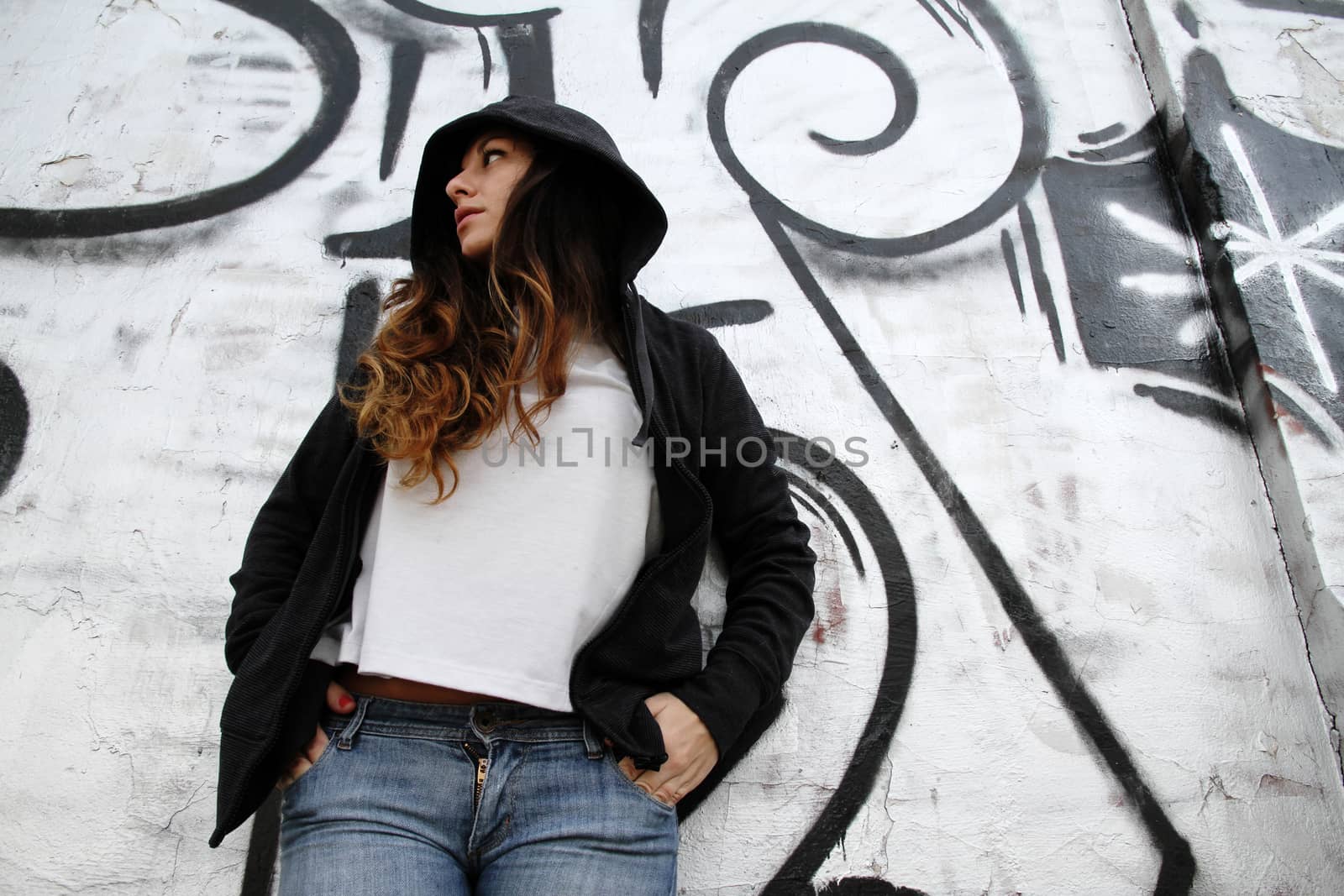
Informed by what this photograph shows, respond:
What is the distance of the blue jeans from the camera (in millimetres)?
1159

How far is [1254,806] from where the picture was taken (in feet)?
5.58

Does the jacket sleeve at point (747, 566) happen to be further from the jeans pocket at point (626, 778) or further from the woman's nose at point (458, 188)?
the woman's nose at point (458, 188)

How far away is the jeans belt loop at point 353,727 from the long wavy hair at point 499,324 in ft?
1.18

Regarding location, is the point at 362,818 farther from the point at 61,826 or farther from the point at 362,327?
the point at 362,327

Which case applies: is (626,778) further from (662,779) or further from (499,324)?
(499,324)

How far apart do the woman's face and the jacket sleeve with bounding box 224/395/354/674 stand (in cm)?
42

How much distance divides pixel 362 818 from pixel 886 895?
3.56ft

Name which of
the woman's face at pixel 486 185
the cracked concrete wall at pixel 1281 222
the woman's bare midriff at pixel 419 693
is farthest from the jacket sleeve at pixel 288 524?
the cracked concrete wall at pixel 1281 222

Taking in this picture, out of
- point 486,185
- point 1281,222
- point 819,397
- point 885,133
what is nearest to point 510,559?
point 486,185

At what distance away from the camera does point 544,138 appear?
1632 mm

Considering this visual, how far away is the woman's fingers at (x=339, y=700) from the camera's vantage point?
1.32 m

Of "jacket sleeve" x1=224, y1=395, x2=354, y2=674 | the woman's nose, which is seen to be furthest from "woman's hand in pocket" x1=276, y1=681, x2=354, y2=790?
the woman's nose

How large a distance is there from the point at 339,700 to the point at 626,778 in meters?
0.50

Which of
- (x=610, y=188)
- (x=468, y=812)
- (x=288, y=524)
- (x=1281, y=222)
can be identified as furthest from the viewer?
(x=1281, y=222)
